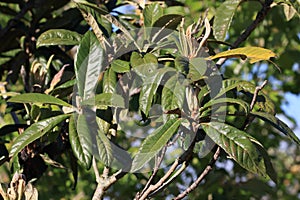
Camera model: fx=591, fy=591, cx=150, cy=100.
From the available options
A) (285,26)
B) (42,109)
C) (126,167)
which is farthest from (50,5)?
(285,26)

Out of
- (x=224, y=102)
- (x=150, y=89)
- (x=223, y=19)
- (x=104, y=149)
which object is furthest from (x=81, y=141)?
(x=223, y=19)

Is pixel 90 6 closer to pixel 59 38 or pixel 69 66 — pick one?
pixel 59 38

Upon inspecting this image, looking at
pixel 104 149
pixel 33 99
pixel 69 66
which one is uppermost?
pixel 33 99

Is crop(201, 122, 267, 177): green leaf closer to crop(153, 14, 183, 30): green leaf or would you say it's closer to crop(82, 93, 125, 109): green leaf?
crop(82, 93, 125, 109): green leaf

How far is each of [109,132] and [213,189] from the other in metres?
1.04

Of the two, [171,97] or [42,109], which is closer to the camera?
[171,97]

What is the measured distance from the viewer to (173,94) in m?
1.11

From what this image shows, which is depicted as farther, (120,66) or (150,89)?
(120,66)

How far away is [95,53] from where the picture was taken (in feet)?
4.06

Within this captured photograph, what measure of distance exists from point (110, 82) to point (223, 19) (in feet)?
1.25

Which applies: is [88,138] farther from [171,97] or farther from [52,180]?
[52,180]

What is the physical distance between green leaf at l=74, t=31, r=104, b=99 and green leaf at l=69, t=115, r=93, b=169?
0.24 feet

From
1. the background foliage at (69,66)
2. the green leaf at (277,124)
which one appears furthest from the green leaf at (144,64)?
the green leaf at (277,124)

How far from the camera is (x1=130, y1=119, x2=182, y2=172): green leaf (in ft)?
3.53
